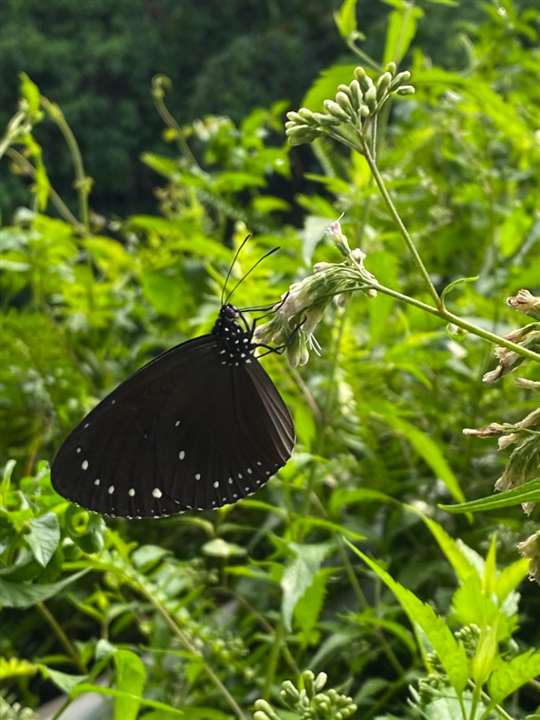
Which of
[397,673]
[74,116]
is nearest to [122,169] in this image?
[74,116]

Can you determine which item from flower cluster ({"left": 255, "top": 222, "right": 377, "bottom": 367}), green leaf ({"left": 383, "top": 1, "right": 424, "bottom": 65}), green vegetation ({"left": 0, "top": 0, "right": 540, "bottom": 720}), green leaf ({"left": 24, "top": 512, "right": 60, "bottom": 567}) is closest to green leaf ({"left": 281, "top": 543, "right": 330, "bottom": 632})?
green vegetation ({"left": 0, "top": 0, "right": 540, "bottom": 720})

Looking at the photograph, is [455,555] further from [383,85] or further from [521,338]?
[383,85]

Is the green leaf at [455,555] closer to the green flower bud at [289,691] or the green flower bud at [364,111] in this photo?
the green flower bud at [289,691]

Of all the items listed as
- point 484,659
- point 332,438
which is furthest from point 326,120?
point 332,438

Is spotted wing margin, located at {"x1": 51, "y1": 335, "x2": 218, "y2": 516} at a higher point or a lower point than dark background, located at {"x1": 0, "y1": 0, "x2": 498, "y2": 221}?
lower

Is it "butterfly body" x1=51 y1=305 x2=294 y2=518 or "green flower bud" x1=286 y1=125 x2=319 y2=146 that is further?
"butterfly body" x1=51 y1=305 x2=294 y2=518

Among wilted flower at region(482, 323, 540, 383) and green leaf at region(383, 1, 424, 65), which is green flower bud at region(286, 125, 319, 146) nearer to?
wilted flower at region(482, 323, 540, 383)
